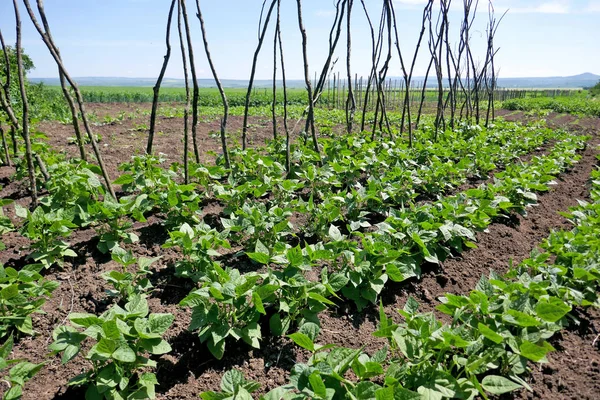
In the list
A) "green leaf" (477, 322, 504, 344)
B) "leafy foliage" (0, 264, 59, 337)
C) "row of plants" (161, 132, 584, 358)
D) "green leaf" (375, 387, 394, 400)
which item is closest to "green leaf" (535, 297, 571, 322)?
"green leaf" (477, 322, 504, 344)

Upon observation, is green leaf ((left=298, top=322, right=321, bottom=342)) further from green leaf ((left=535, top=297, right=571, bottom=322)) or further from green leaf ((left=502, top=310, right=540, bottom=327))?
green leaf ((left=535, top=297, right=571, bottom=322))

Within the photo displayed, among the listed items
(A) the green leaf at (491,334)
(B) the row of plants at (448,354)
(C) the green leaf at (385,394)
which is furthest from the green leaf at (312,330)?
(A) the green leaf at (491,334)

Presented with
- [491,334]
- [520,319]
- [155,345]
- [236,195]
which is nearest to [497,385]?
[491,334]

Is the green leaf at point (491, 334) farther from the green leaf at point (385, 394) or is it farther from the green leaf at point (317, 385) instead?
the green leaf at point (317, 385)

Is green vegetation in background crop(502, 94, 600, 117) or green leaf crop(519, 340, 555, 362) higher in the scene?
green vegetation in background crop(502, 94, 600, 117)

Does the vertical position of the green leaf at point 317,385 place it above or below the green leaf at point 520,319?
below

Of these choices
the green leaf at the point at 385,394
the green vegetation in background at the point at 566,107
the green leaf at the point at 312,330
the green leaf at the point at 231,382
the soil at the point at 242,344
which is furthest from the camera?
the green vegetation in background at the point at 566,107

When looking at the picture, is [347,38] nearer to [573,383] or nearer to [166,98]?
[573,383]

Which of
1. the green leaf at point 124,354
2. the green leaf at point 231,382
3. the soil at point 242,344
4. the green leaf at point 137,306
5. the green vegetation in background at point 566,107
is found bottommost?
the soil at point 242,344

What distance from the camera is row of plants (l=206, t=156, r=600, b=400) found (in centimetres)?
184

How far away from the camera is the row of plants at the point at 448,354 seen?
6.05 ft

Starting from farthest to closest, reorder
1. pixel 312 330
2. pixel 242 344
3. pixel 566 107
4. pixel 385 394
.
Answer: pixel 566 107 → pixel 242 344 → pixel 312 330 → pixel 385 394

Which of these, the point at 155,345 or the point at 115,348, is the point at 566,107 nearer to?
the point at 155,345

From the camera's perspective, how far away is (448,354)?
2.27 metres
